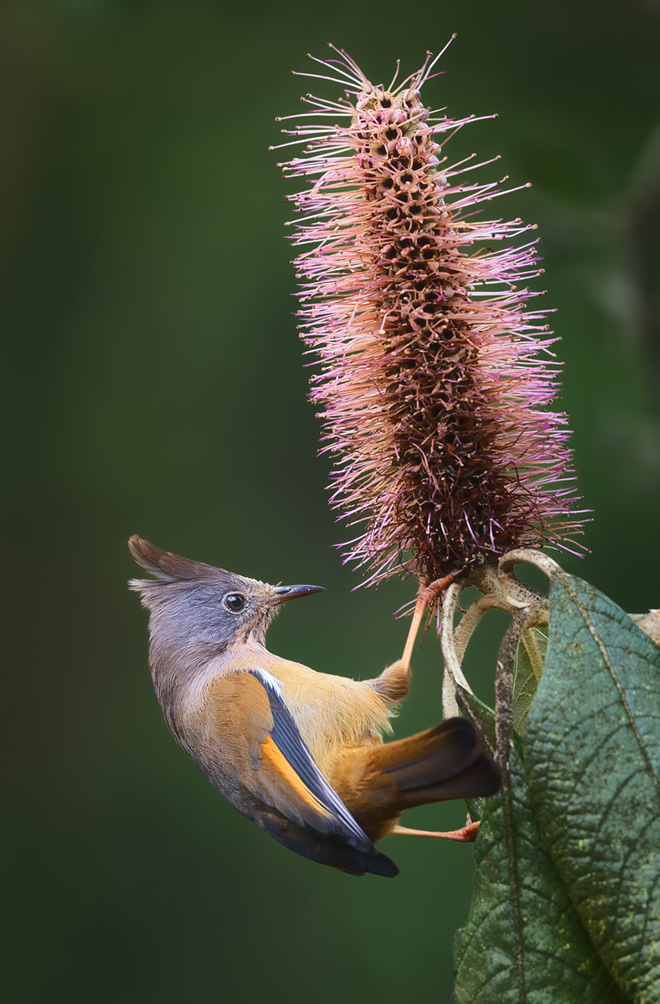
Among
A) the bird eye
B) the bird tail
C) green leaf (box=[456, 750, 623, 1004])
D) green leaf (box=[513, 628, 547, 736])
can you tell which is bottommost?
green leaf (box=[456, 750, 623, 1004])

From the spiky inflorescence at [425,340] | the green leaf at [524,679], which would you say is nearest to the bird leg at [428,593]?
the spiky inflorescence at [425,340]

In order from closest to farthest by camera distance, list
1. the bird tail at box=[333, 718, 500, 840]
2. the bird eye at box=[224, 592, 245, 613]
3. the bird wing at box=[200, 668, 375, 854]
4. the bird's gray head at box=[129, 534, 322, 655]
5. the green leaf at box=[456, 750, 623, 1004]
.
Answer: the green leaf at box=[456, 750, 623, 1004] → the bird tail at box=[333, 718, 500, 840] → the bird wing at box=[200, 668, 375, 854] → the bird's gray head at box=[129, 534, 322, 655] → the bird eye at box=[224, 592, 245, 613]

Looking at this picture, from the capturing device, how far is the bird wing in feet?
7.56

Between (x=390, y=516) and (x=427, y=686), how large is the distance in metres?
3.08

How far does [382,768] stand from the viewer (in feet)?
7.56

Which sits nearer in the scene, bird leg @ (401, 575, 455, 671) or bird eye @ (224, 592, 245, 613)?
bird leg @ (401, 575, 455, 671)

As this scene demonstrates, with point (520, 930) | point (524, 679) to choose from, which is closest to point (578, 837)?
point (520, 930)

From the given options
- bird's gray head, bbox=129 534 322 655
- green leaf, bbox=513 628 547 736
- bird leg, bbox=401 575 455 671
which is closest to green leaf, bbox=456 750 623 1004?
green leaf, bbox=513 628 547 736

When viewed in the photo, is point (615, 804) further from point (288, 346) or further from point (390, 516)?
point (288, 346)

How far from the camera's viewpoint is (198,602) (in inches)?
118

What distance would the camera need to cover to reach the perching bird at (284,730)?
2.16m

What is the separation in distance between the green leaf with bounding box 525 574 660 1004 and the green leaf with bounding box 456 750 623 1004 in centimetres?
6

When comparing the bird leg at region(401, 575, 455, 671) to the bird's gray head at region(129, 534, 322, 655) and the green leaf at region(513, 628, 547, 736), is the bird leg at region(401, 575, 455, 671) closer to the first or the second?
the green leaf at region(513, 628, 547, 736)

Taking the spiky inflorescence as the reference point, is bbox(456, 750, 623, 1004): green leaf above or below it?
below
